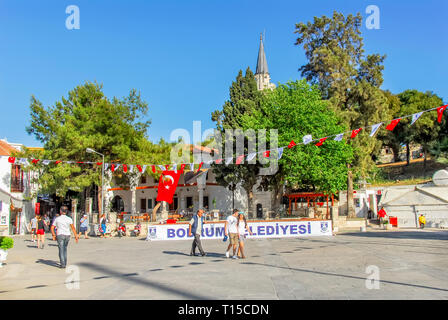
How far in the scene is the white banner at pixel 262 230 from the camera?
21625 mm

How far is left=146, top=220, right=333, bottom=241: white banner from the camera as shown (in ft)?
70.9

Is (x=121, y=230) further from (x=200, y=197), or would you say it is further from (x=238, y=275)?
(x=238, y=275)

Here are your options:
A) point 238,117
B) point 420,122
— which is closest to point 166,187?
point 238,117

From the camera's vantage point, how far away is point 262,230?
71.1 ft

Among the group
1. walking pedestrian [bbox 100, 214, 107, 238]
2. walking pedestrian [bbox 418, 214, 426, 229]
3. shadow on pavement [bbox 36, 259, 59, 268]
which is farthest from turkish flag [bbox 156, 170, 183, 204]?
walking pedestrian [bbox 418, 214, 426, 229]

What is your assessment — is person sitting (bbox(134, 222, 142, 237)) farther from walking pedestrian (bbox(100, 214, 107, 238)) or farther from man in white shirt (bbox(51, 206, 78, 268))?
man in white shirt (bbox(51, 206, 78, 268))

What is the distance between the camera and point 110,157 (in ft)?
110

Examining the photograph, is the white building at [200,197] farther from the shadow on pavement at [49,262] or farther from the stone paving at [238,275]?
the stone paving at [238,275]

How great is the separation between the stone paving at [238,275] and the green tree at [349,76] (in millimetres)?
19695

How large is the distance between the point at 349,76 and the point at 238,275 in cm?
2911

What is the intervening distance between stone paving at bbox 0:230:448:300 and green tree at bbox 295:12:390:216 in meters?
19.7

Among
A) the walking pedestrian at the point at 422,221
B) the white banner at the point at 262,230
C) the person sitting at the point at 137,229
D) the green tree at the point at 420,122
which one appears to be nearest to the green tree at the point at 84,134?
the person sitting at the point at 137,229
